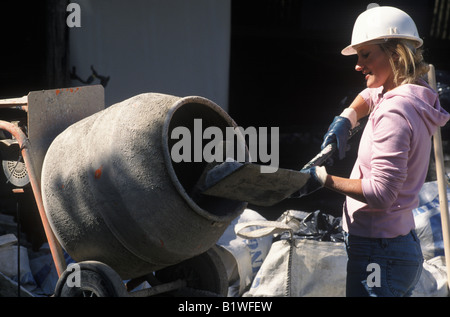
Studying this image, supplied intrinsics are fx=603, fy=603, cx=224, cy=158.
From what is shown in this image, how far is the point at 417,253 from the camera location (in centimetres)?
272

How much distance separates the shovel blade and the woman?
122 mm

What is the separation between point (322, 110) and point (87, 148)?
220 inches

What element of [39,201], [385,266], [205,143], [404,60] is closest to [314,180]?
[385,266]

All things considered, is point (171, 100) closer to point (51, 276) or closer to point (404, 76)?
point (404, 76)

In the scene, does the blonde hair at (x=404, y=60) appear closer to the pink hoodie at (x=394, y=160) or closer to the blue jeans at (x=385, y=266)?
the pink hoodie at (x=394, y=160)

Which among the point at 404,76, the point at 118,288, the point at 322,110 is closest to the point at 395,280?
the point at 404,76

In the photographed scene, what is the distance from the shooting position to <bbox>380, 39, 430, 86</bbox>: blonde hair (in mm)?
2635

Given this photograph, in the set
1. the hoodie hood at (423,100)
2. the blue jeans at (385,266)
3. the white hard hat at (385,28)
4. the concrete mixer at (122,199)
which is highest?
the white hard hat at (385,28)

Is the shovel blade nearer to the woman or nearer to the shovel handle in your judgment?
the woman

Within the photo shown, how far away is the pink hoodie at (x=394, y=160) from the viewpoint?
98.0 inches

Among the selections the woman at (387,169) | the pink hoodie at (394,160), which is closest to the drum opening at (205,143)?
the woman at (387,169)

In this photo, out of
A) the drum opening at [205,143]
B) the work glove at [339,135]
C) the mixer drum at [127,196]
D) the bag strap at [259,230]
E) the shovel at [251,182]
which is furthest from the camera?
the bag strap at [259,230]

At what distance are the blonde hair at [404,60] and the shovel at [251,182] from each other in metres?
0.61

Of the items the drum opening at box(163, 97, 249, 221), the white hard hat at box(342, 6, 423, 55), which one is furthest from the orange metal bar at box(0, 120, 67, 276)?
the white hard hat at box(342, 6, 423, 55)
